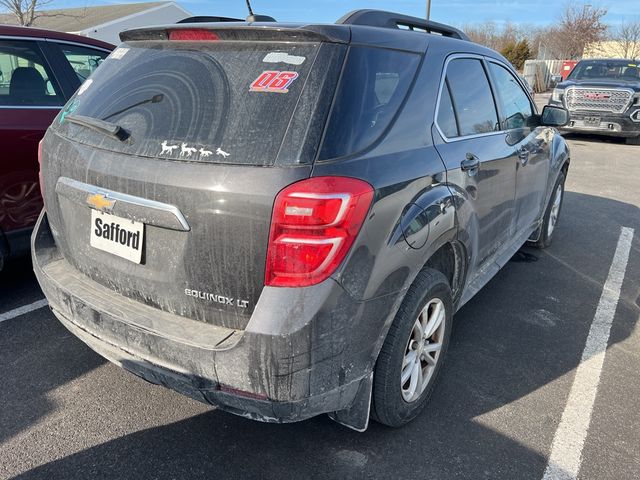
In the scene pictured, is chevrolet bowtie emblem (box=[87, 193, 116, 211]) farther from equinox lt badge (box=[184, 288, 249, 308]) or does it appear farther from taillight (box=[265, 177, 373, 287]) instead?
taillight (box=[265, 177, 373, 287])

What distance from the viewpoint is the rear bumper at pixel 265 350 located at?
188 cm

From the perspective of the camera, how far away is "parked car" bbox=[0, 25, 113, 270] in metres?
3.59

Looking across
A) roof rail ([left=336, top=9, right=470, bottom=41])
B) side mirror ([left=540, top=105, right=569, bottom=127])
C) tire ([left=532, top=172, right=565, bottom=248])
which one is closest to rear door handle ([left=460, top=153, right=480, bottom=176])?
roof rail ([left=336, top=9, right=470, bottom=41])

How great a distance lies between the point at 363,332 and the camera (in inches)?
81.1

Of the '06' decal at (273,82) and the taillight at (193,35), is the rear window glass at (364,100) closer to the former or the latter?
the '06' decal at (273,82)

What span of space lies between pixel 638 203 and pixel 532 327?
4752 millimetres

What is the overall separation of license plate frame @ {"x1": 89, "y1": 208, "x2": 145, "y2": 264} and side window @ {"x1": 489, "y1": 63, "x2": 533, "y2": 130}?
256 cm

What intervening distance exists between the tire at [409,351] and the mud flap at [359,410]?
118 mm

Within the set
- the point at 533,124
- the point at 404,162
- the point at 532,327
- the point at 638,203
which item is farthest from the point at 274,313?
the point at 638,203

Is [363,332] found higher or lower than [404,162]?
lower

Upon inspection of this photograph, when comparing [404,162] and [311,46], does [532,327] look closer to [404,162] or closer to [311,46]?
[404,162]

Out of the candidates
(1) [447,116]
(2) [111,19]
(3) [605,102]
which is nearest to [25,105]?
(1) [447,116]

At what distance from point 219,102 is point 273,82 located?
231mm

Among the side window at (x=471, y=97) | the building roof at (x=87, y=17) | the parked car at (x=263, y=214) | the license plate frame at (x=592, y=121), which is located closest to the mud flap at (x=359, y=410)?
the parked car at (x=263, y=214)
